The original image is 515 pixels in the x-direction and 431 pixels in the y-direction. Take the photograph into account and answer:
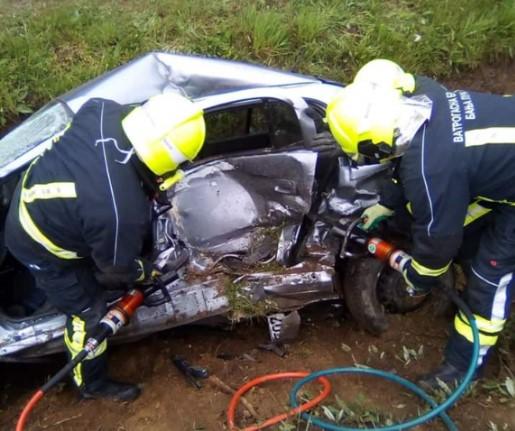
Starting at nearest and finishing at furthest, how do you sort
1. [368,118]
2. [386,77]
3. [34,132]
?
[368,118], [386,77], [34,132]

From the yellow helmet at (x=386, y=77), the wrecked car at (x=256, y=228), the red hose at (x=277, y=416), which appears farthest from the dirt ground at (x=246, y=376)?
the yellow helmet at (x=386, y=77)

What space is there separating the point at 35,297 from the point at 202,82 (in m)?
1.82

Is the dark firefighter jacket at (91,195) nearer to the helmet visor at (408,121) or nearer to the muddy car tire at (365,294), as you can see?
the helmet visor at (408,121)

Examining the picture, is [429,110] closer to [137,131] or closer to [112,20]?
[137,131]

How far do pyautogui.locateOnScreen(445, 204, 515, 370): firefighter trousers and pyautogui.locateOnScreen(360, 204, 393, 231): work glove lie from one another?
1.83ft

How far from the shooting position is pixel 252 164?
418 cm

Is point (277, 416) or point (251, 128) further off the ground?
point (251, 128)

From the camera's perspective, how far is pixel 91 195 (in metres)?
3.36

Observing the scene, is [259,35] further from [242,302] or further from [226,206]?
[242,302]

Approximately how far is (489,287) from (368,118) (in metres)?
1.27

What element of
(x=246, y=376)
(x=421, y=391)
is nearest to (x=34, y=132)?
(x=246, y=376)

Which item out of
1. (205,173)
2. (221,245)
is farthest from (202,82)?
(221,245)

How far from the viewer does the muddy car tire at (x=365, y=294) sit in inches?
171

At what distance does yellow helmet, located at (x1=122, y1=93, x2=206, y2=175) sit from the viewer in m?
3.31
